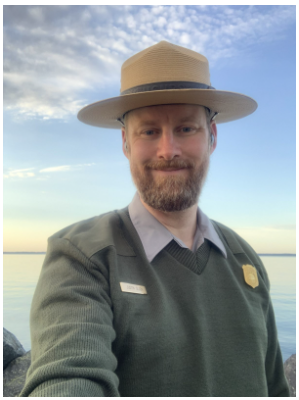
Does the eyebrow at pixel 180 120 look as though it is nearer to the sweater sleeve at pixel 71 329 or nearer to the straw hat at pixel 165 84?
the straw hat at pixel 165 84

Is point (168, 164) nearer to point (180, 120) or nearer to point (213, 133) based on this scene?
point (180, 120)

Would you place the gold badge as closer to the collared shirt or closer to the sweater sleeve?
the collared shirt

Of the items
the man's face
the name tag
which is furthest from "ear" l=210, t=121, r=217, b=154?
the name tag

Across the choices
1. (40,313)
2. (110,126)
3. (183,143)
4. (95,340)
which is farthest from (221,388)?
(110,126)

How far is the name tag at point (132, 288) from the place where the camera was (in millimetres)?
1393

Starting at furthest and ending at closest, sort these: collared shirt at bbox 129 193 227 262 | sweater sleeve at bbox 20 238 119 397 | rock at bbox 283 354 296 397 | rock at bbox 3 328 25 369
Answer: rock at bbox 3 328 25 369 → rock at bbox 283 354 296 397 → collared shirt at bbox 129 193 227 262 → sweater sleeve at bbox 20 238 119 397

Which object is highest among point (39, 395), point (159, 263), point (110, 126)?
point (110, 126)

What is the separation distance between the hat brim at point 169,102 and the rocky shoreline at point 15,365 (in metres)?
2.44

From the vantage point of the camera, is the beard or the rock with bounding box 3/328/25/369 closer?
the beard

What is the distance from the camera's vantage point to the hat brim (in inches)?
65.2

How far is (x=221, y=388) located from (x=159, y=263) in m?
0.57

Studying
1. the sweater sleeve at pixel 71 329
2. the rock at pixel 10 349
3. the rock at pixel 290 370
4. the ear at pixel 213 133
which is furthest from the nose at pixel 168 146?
the rock at pixel 10 349

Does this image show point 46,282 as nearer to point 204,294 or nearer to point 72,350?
point 72,350

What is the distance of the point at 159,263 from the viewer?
1.59 m
